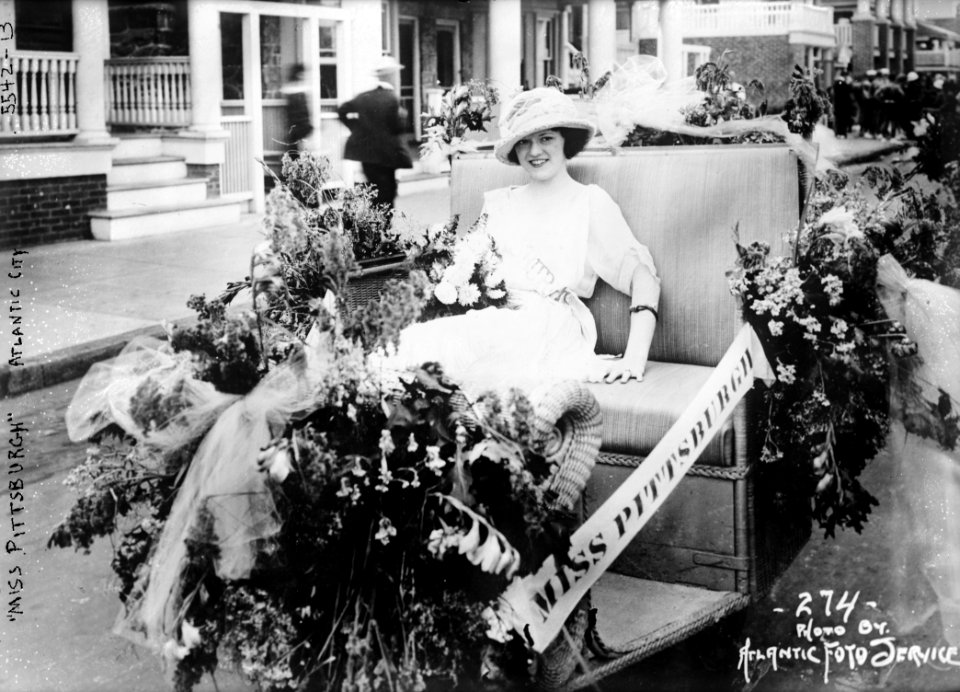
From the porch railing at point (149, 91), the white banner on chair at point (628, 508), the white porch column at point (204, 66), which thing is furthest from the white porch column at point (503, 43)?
the white banner on chair at point (628, 508)

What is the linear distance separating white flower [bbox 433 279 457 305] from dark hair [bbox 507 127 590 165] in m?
0.73

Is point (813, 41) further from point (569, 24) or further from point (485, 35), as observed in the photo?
point (485, 35)

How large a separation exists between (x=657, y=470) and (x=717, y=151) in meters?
1.69

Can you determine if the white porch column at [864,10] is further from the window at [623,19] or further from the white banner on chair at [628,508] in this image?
the white banner on chair at [628,508]

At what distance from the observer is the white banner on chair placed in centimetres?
268

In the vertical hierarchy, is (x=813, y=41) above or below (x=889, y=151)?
above

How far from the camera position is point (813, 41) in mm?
38250

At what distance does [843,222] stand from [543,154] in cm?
133

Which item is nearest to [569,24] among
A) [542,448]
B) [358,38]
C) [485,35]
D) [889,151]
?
[485,35]

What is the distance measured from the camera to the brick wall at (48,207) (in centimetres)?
1153

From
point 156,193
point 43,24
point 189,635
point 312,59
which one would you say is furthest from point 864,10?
point 189,635

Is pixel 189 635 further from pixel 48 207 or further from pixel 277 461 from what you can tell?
pixel 48 207

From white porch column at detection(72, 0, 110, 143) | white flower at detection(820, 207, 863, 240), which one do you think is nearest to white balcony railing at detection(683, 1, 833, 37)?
white porch column at detection(72, 0, 110, 143)

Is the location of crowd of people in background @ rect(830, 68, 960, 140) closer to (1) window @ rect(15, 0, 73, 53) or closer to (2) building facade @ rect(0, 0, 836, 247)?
(2) building facade @ rect(0, 0, 836, 247)
